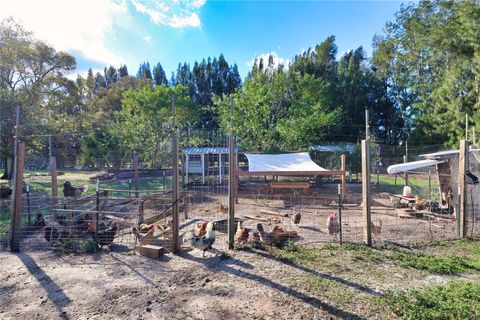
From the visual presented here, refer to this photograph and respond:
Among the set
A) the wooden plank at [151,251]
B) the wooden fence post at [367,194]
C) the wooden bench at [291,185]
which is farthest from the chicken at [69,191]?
the wooden fence post at [367,194]

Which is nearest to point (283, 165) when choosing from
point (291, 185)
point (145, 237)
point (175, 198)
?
point (291, 185)

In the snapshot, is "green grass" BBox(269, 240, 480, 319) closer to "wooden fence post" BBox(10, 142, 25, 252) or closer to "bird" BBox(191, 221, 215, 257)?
"bird" BBox(191, 221, 215, 257)

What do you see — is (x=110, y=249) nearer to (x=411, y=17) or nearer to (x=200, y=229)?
(x=200, y=229)

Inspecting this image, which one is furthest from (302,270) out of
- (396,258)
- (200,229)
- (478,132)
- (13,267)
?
(478,132)

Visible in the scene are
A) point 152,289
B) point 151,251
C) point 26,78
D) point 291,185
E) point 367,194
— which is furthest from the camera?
point 26,78

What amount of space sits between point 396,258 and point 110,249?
5760 mm

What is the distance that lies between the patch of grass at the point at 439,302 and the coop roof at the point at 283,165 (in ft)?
26.0

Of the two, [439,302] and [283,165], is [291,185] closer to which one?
[283,165]

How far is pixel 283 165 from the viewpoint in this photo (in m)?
13.6

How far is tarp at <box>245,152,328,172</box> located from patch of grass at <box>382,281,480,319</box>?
8354mm

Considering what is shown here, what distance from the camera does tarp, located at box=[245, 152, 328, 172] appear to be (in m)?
12.9

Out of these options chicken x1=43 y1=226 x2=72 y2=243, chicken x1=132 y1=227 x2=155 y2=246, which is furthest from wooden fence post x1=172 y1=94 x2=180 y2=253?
chicken x1=43 y1=226 x2=72 y2=243

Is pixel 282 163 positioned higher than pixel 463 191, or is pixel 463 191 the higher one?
pixel 282 163

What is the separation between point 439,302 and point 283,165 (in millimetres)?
9936
